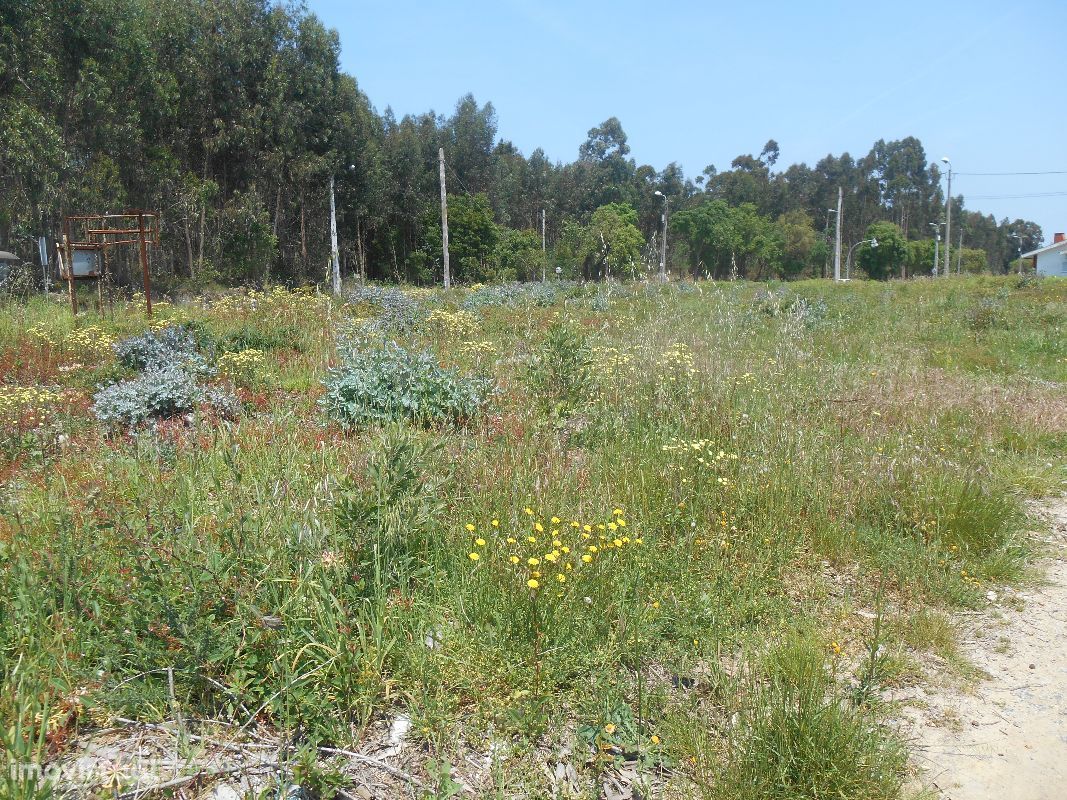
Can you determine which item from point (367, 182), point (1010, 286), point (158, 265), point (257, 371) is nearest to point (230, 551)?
point (257, 371)

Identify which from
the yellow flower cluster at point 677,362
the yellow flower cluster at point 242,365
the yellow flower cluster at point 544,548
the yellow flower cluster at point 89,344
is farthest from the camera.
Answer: the yellow flower cluster at point 89,344

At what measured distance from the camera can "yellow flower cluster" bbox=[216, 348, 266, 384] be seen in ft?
23.6

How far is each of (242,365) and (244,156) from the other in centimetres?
2683

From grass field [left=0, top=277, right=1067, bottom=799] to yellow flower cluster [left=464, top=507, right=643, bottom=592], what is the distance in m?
0.02

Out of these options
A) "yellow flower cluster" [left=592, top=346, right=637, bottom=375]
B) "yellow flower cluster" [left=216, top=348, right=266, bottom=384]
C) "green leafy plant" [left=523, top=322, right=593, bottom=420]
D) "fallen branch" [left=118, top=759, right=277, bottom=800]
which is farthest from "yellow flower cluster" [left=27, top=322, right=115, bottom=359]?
"fallen branch" [left=118, top=759, right=277, bottom=800]

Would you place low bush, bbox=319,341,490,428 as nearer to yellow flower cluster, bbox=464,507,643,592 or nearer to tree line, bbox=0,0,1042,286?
yellow flower cluster, bbox=464,507,643,592

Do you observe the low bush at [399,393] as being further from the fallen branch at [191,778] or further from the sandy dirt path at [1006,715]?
the sandy dirt path at [1006,715]

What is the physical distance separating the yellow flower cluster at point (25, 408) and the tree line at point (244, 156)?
19.7ft

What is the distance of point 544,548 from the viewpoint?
11.4 ft

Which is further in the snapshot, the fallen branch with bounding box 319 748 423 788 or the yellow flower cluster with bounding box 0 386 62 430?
the yellow flower cluster with bounding box 0 386 62 430

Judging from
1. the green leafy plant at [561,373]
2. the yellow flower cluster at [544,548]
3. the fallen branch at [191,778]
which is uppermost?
the green leafy plant at [561,373]

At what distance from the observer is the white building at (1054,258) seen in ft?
185

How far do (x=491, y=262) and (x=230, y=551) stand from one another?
38393 millimetres

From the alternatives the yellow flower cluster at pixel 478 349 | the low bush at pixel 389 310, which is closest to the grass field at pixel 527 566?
the yellow flower cluster at pixel 478 349
